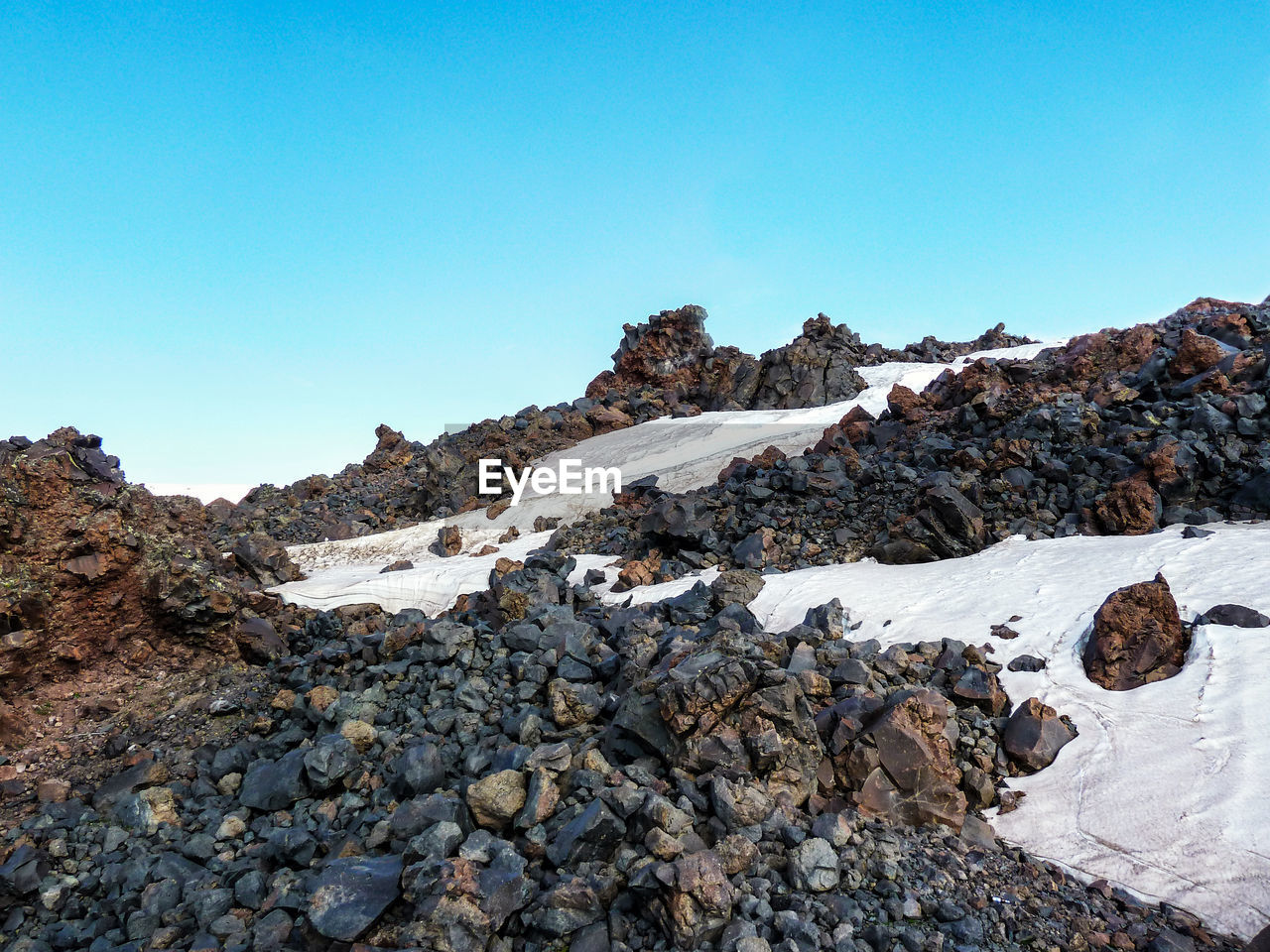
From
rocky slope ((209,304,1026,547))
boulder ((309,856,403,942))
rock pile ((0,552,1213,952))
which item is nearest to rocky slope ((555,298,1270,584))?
rock pile ((0,552,1213,952))

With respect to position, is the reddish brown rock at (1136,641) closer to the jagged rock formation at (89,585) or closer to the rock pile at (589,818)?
the rock pile at (589,818)

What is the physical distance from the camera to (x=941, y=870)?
463 cm

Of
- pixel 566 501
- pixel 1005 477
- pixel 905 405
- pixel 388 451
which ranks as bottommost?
pixel 1005 477

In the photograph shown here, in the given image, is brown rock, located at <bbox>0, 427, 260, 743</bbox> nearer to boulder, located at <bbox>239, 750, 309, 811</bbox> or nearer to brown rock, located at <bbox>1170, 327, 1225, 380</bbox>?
boulder, located at <bbox>239, 750, 309, 811</bbox>

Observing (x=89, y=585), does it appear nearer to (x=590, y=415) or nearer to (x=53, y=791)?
(x=53, y=791)

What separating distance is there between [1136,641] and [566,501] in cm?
1533

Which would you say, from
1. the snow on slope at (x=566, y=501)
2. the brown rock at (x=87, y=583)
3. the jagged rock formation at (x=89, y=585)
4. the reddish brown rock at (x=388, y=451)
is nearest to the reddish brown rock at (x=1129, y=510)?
the snow on slope at (x=566, y=501)

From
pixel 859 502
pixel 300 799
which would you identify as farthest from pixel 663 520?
pixel 300 799

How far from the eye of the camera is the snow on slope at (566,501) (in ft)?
49.3

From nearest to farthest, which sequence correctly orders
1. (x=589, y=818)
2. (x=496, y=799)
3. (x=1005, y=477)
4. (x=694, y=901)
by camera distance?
1. (x=694, y=901)
2. (x=589, y=818)
3. (x=496, y=799)
4. (x=1005, y=477)

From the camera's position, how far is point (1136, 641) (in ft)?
22.8

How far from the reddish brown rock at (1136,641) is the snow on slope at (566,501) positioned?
11.1 m

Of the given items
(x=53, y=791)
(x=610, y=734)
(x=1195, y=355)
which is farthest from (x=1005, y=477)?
(x=53, y=791)

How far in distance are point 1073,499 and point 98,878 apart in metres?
14.2
